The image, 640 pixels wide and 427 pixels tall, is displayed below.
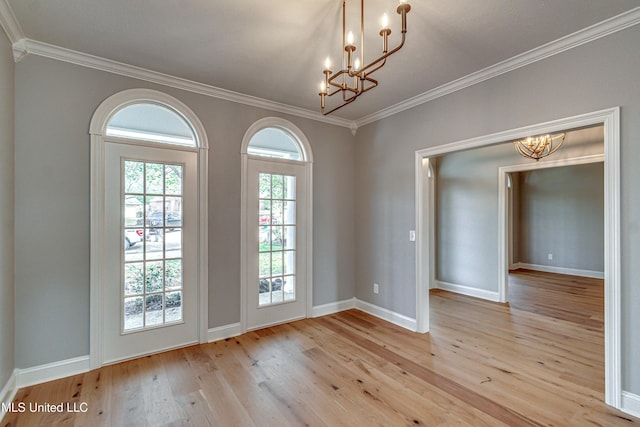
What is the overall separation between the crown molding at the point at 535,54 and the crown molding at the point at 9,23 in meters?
3.43

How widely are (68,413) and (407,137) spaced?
3938mm

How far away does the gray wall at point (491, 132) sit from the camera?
6.48 feet

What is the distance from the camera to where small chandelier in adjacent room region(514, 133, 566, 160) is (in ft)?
13.8

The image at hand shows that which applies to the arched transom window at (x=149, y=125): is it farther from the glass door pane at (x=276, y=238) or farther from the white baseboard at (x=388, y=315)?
the white baseboard at (x=388, y=315)

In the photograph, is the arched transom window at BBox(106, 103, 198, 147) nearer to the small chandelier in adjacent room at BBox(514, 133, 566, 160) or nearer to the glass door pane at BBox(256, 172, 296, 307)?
the glass door pane at BBox(256, 172, 296, 307)

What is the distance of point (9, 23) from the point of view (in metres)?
2.01

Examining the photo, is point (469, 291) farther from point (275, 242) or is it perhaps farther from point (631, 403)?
point (275, 242)

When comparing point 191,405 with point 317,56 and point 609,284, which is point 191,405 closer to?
point 317,56

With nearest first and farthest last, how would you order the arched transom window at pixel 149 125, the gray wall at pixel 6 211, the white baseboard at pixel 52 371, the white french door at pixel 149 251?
1. the gray wall at pixel 6 211
2. the white baseboard at pixel 52 371
3. the white french door at pixel 149 251
4. the arched transom window at pixel 149 125

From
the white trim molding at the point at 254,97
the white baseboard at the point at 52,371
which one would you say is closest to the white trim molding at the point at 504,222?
the white trim molding at the point at 254,97

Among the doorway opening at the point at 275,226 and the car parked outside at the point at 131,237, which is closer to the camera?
the car parked outside at the point at 131,237

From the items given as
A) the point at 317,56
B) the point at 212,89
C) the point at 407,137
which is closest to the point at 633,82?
the point at 407,137

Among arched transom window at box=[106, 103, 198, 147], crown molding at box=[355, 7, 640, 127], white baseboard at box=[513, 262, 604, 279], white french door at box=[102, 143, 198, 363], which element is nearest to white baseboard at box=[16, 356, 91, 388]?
white french door at box=[102, 143, 198, 363]

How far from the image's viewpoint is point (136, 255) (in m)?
2.75
